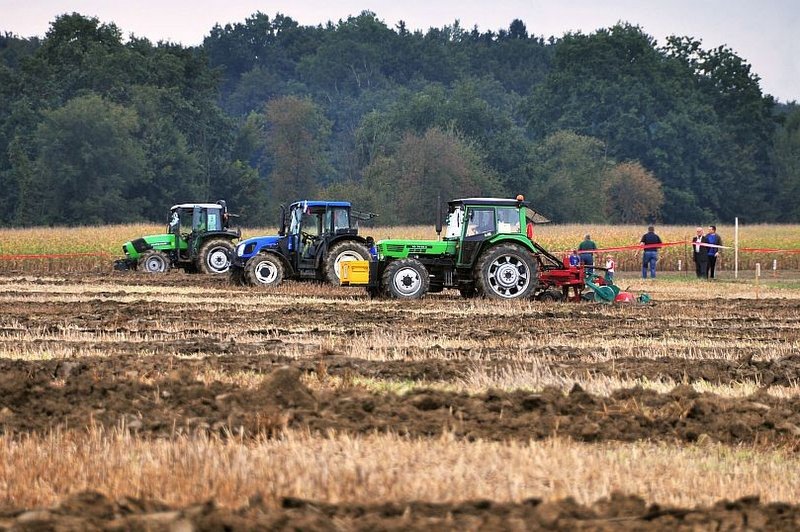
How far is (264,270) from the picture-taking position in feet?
90.5

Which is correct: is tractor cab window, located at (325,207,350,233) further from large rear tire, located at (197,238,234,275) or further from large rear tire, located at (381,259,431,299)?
large rear tire, located at (197,238,234,275)

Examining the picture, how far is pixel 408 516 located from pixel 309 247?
21312mm

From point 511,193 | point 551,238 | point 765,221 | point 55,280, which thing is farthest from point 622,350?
point 765,221

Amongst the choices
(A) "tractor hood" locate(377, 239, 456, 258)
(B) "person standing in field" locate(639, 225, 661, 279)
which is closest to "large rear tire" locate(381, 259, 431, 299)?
(A) "tractor hood" locate(377, 239, 456, 258)

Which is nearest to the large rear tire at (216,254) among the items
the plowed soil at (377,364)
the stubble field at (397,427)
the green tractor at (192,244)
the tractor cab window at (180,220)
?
the green tractor at (192,244)

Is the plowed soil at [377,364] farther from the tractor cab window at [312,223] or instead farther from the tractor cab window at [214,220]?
the tractor cab window at [214,220]

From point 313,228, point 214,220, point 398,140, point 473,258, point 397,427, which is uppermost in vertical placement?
point 398,140

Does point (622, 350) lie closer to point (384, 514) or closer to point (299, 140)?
point (384, 514)

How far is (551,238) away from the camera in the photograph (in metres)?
48.6

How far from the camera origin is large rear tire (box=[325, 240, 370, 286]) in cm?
2673

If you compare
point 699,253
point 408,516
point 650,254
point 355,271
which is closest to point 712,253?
point 699,253

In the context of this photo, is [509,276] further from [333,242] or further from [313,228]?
[313,228]

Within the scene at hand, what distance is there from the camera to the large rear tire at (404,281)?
23203 millimetres

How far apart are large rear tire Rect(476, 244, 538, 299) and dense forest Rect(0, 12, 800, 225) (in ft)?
160
